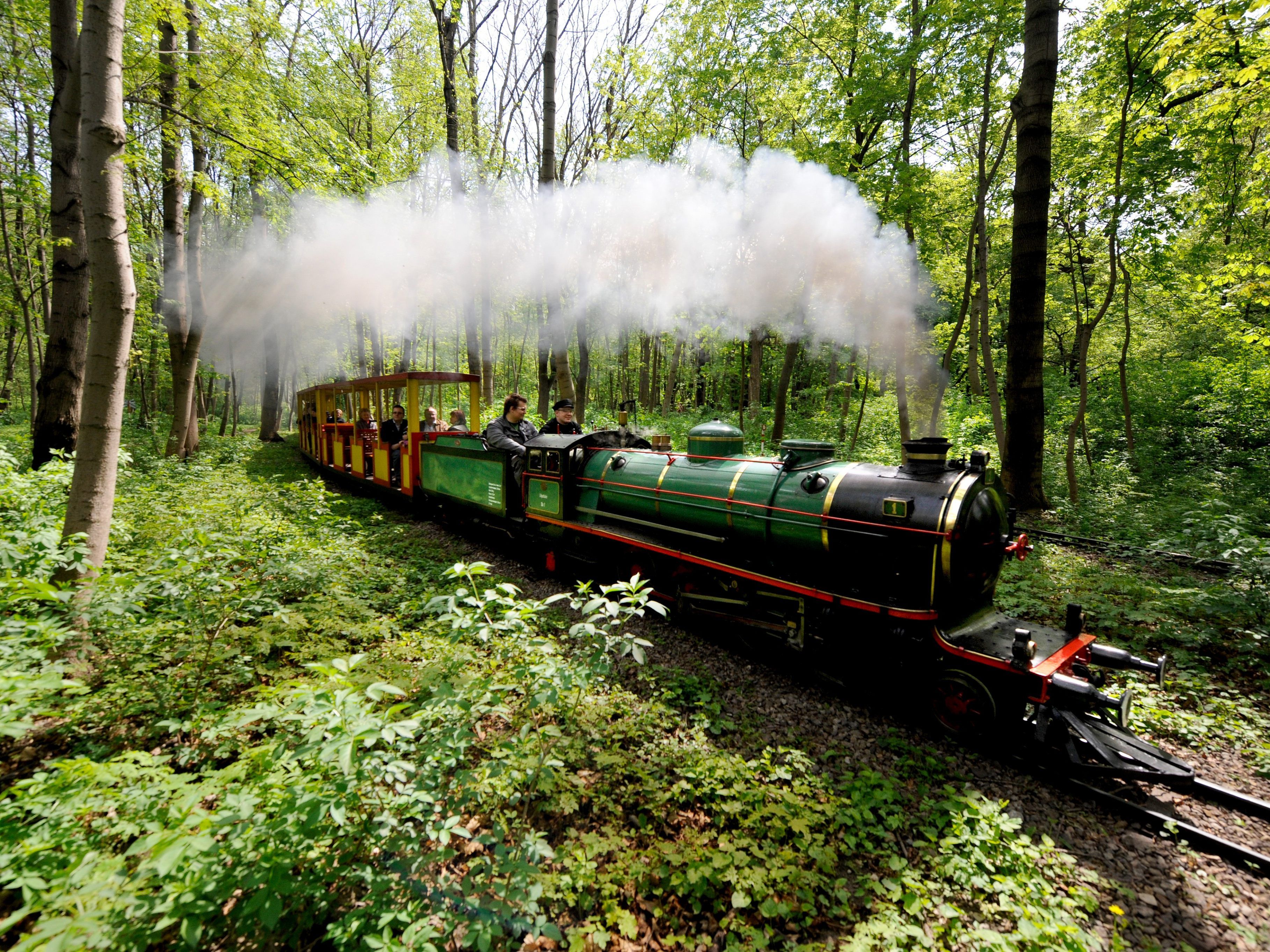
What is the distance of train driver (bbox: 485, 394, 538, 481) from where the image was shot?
26.5 ft

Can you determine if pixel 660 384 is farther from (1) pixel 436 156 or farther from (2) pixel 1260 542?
(2) pixel 1260 542

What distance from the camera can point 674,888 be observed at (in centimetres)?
282

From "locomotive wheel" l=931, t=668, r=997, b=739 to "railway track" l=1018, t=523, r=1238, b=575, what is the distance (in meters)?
4.10

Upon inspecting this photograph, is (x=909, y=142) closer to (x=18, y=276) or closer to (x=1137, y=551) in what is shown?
(x=1137, y=551)

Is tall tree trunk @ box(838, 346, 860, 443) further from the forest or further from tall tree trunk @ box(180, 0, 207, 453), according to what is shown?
tall tree trunk @ box(180, 0, 207, 453)

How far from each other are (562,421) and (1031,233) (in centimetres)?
800

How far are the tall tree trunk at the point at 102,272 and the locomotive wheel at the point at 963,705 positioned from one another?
632cm

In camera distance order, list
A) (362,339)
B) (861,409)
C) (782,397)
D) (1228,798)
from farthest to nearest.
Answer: (362,339)
(782,397)
(861,409)
(1228,798)

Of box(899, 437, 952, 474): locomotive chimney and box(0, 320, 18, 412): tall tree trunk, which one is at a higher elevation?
box(0, 320, 18, 412): tall tree trunk

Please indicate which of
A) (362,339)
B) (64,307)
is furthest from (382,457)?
(362,339)

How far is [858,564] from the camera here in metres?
4.70

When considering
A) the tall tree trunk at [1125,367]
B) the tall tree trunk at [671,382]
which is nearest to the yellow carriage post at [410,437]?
the tall tree trunk at [671,382]

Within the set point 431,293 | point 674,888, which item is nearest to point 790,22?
point 431,293

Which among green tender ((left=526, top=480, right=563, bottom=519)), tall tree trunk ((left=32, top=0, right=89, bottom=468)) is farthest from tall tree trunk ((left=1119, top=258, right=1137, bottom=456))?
tall tree trunk ((left=32, top=0, right=89, bottom=468))
